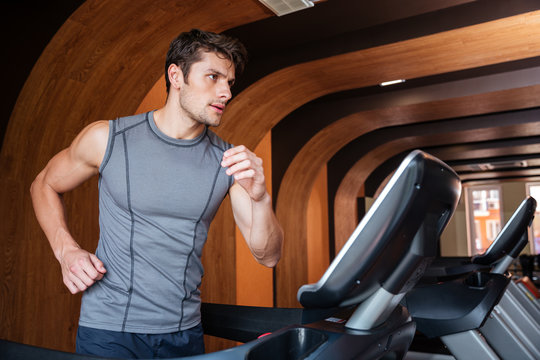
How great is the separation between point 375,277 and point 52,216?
99 centimetres

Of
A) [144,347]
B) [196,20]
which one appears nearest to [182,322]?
[144,347]

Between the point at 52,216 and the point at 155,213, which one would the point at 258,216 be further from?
the point at 52,216

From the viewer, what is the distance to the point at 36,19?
2.59m

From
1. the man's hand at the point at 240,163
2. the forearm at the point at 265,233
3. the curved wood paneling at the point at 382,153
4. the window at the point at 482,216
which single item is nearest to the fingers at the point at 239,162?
the man's hand at the point at 240,163

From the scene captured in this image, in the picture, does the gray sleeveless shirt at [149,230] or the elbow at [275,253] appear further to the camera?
the elbow at [275,253]

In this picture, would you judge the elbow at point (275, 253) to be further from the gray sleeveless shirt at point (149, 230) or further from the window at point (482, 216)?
the window at point (482, 216)

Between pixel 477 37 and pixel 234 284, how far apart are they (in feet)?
10.9

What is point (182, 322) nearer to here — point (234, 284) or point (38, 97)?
point (38, 97)

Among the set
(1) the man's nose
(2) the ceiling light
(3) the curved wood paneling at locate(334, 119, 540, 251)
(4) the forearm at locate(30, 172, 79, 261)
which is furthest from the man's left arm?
(3) the curved wood paneling at locate(334, 119, 540, 251)

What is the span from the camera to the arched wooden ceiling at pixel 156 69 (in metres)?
2.69

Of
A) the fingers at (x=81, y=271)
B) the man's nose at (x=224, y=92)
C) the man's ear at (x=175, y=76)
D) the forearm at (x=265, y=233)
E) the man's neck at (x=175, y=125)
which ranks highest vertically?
the man's ear at (x=175, y=76)

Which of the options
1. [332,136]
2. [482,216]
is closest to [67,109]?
[332,136]

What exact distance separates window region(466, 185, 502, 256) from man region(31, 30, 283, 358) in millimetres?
14449

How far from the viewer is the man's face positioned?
1464 mm
